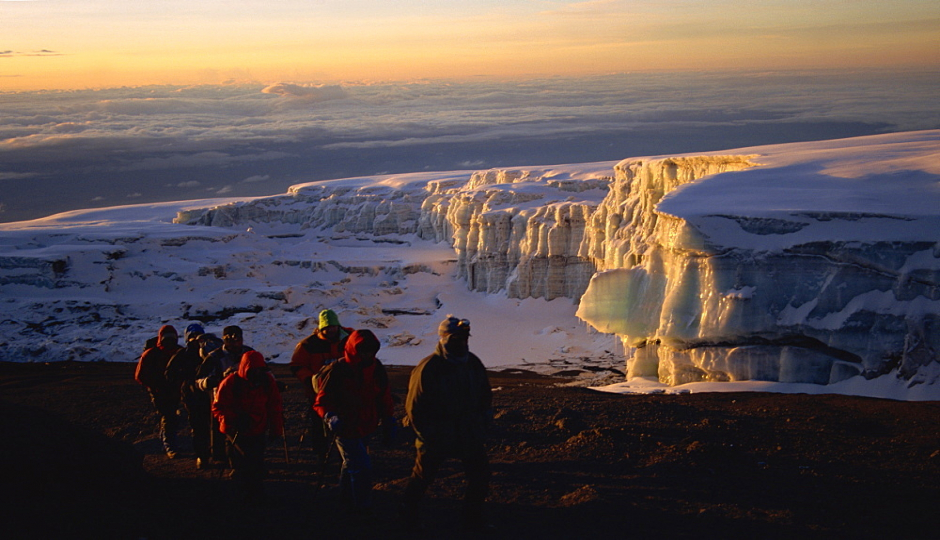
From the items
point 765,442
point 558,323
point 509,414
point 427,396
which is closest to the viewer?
point 427,396

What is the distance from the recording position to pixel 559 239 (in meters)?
49.0

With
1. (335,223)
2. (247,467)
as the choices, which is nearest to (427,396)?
(247,467)

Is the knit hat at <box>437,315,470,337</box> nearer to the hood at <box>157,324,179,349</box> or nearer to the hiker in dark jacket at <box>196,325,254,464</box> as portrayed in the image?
the hiker in dark jacket at <box>196,325,254,464</box>

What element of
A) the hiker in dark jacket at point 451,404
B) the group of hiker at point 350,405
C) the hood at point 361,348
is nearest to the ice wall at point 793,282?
the group of hiker at point 350,405

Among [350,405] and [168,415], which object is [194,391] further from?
[350,405]

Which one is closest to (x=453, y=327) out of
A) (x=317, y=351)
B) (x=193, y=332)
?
(x=317, y=351)

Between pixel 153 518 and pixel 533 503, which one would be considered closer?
pixel 153 518

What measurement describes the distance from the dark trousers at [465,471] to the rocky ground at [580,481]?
0.23 meters

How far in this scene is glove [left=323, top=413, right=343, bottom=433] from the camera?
6.35 metres

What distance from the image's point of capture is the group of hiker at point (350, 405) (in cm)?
580

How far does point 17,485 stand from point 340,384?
254cm

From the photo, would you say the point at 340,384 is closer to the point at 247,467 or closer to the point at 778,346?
the point at 247,467

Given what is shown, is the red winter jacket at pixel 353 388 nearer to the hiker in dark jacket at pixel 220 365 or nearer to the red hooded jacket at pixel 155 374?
the hiker in dark jacket at pixel 220 365

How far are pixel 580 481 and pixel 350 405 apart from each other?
2630 millimetres
